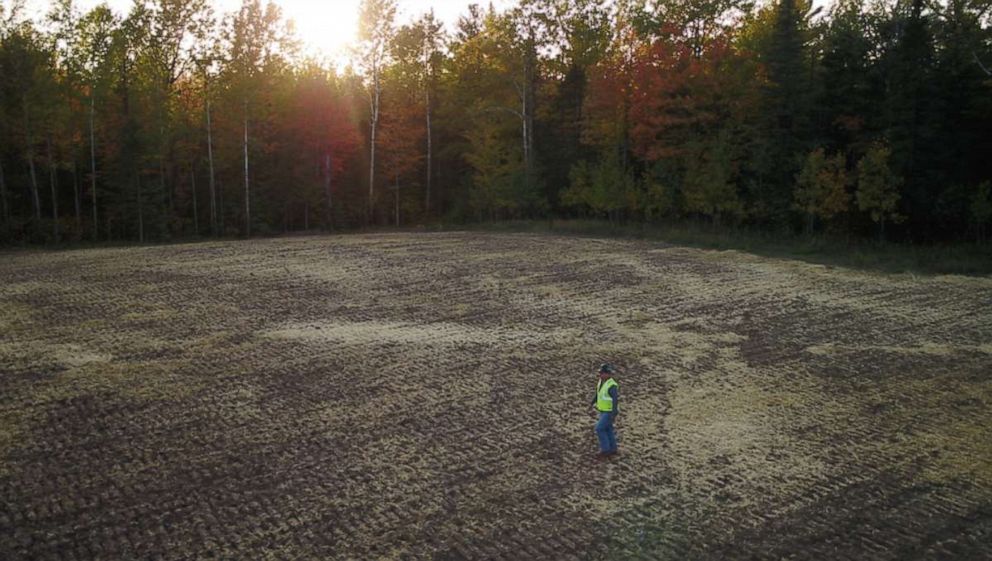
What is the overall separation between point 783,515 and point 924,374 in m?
7.68

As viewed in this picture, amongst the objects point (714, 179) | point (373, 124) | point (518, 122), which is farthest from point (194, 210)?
point (714, 179)

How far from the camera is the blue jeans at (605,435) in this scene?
10422mm

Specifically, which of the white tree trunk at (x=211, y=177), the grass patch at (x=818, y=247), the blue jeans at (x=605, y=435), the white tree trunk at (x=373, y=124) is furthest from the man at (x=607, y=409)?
the white tree trunk at (x=373, y=124)

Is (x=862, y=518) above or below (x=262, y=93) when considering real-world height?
below

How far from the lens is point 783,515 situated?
29.2 ft

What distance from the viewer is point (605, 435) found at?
10539 mm

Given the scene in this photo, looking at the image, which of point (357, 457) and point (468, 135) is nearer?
point (357, 457)

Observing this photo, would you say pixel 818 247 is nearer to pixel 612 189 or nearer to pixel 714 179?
pixel 714 179

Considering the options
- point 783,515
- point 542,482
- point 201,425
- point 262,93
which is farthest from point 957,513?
point 262,93

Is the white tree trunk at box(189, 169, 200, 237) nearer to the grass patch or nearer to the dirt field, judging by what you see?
the grass patch

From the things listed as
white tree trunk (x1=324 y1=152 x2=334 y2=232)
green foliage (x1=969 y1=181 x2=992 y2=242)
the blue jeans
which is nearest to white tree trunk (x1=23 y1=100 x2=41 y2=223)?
white tree trunk (x1=324 y1=152 x2=334 y2=232)

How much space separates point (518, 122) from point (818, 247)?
22637mm

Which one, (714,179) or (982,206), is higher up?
(714,179)

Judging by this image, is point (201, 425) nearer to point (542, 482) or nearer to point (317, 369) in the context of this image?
point (317, 369)
